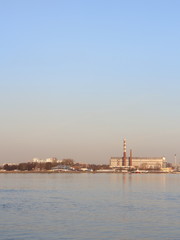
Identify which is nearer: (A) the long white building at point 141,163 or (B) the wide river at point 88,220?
(B) the wide river at point 88,220

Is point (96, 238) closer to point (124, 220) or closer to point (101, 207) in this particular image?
point (124, 220)

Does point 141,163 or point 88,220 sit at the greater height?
point 141,163

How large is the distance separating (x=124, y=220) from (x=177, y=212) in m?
4.67

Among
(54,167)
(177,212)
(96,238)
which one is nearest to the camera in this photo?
(96,238)

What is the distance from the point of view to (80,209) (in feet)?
91.6

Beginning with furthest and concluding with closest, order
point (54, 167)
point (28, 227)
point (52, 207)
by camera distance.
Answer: point (54, 167)
point (52, 207)
point (28, 227)

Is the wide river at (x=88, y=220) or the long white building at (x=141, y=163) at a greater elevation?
the long white building at (x=141, y=163)

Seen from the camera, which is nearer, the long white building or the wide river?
the wide river

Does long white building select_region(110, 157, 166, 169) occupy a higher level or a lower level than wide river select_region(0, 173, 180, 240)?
higher

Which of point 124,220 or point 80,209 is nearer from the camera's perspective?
point 124,220

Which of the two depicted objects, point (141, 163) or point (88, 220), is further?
point (141, 163)

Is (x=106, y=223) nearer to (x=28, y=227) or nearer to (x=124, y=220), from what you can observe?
(x=124, y=220)

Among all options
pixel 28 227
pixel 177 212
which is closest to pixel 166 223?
pixel 177 212

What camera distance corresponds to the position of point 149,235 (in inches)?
766
